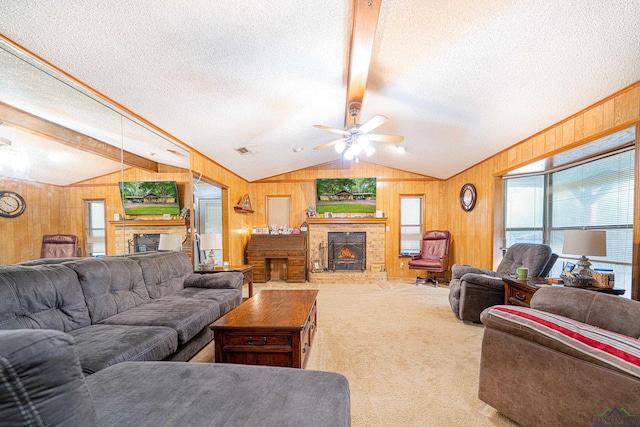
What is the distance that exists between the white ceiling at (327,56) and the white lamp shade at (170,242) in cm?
141

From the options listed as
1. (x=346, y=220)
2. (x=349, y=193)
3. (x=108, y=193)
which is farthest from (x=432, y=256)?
(x=108, y=193)

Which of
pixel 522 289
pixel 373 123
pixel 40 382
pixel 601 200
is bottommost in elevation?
pixel 522 289

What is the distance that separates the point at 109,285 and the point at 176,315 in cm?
65

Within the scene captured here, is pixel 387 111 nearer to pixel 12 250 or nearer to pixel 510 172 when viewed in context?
pixel 510 172

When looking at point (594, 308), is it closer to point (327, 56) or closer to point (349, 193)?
point (327, 56)

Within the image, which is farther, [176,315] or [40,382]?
[176,315]

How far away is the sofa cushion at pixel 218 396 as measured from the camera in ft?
2.78

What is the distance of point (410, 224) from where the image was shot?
5871 mm

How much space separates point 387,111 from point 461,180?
287 centimetres

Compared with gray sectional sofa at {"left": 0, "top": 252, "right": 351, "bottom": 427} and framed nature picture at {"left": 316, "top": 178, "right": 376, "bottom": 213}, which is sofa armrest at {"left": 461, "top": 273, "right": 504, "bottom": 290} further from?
framed nature picture at {"left": 316, "top": 178, "right": 376, "bottom": 213}

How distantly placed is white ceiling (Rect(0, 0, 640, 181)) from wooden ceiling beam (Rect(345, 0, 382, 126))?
0.41 ft

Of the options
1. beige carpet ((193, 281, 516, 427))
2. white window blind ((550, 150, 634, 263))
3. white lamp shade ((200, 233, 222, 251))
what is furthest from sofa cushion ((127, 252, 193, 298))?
white window blind ((550, 150, 634, 263))

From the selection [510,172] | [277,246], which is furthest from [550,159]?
[277,246]

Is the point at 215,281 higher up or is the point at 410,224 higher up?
the point at 410,224
